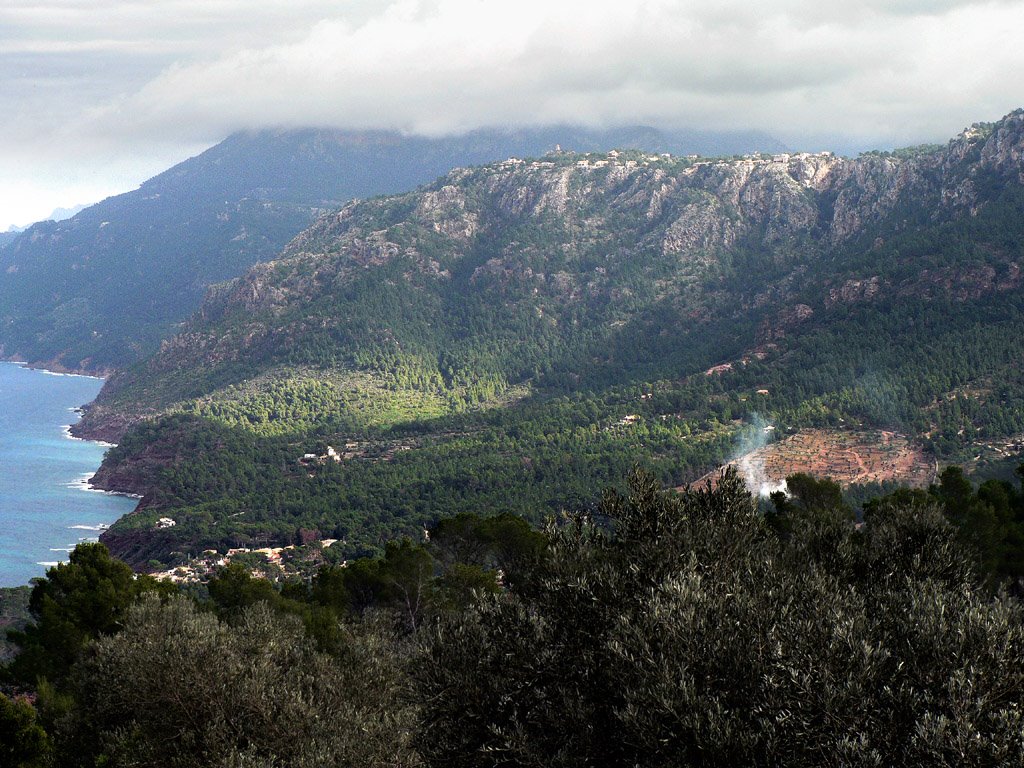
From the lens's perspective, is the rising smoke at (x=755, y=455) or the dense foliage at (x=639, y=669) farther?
the rising smoke at (x=755, y=455)

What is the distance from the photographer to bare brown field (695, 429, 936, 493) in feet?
431

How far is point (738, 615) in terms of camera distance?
69.5 ft

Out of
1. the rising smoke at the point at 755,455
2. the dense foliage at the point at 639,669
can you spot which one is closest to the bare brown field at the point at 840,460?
the rising smoke at the point at 755,455

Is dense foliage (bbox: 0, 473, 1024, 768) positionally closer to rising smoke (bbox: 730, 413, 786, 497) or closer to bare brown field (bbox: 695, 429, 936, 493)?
rising smoke (bbox: 730, 413, 786, 497)

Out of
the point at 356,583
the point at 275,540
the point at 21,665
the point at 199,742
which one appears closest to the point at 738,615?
the point at 199,742

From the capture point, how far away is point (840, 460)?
141m

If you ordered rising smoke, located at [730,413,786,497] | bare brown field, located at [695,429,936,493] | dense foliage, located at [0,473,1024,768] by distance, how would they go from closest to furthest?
1. dense foliage, located at [0,473,1024,768]
2. rising smoke, located at [730,413,786,497]
3. bare brown field, located at [695,429,936,493]

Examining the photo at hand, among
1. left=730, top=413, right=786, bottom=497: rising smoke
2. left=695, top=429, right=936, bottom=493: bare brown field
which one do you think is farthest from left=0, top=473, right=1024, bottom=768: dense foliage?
left=695, top=429, right=936, bottom=493: bare brown field

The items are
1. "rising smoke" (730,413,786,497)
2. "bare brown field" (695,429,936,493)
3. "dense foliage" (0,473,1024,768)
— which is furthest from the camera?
"bare brown field" (695,429,936,493)

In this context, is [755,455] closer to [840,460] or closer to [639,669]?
[840,460]

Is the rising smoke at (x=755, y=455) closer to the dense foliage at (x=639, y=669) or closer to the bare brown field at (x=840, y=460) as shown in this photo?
the bare brown field at (x=840, y=460)

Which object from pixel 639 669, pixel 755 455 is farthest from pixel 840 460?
pixel 639 669

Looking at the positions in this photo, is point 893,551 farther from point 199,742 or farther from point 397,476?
point 397,476

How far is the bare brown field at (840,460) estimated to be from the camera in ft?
431
